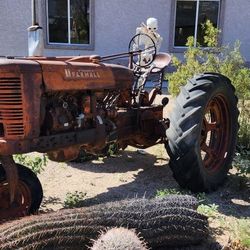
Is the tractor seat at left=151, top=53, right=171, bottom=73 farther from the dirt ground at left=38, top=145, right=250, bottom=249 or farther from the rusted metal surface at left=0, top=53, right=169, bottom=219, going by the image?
the dirt ground at left=38, top=145, right=250, bottom=249

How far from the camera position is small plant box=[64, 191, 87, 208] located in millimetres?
4016

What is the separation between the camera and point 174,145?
421 centimetres

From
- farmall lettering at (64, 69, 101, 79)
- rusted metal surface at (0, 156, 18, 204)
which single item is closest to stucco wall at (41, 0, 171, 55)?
farmall lettering at (64, 69, 101, 79)

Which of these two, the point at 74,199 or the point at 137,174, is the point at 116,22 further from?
the point at 74,199

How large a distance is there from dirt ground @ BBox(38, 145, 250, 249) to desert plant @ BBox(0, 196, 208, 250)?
0.40 metres

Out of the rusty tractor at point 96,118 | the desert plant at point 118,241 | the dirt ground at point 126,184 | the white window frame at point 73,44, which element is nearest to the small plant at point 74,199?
Result: the dirt ground at point 126,184

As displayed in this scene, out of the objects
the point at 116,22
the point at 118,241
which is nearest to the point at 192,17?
the point at 116,22

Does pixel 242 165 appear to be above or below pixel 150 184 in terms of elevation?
above

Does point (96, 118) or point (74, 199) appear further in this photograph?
point (74, 199)

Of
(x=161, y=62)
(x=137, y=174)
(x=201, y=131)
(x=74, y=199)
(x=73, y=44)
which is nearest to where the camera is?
(x=74, y=199)

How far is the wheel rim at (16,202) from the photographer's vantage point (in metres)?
3.46

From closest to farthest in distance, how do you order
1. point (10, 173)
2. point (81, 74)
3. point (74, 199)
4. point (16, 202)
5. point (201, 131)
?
1. point (10, 173)
2. point (16, 202)
3. point (81, 74)
4. point (74, 199)
5. point (201, 131)

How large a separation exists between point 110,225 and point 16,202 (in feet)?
3.08

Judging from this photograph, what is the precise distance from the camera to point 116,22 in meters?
12.8
